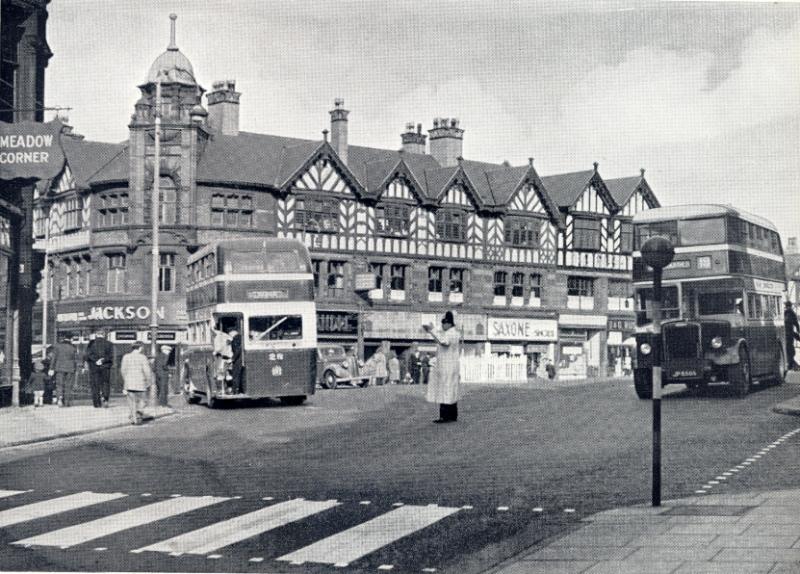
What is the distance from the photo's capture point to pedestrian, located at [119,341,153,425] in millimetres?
17406

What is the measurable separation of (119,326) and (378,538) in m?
19.6

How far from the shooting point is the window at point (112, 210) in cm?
3210

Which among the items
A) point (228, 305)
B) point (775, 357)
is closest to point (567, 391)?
point (228, 305)

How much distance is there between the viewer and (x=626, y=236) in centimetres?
1276

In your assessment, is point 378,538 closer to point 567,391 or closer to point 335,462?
point 335,462

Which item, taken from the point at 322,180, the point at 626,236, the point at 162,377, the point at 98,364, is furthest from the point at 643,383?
the point at 322,180

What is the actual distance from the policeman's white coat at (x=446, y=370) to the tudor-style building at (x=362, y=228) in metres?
1.78

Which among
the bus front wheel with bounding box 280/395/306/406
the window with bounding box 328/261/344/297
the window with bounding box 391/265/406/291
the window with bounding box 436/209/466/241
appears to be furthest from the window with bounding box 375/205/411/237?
the bus front wheel with bounding box 280/395/306/406

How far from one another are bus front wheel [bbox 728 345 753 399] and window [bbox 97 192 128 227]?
23.3 m

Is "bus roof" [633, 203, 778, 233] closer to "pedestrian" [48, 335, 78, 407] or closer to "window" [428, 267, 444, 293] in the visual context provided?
"window" [428, 267, 444, 293]

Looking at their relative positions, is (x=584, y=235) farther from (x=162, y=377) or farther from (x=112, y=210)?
(x=112, y=210)

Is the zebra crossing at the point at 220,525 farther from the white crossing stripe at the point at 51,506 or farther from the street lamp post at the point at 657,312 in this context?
the street lamp post at the point at 657,312

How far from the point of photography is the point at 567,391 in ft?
58.7

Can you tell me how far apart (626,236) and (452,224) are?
6304 mm
